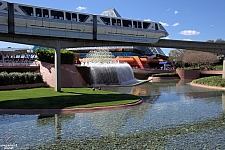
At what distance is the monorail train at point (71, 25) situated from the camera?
20859 millimetres

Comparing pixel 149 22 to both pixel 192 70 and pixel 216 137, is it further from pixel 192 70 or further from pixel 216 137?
pixel 192 70

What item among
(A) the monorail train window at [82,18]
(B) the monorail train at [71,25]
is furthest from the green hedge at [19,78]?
(A) the monorail train window at [82,18]

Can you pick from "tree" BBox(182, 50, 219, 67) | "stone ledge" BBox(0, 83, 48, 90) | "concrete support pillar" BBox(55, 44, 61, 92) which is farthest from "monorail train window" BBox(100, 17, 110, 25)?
"tree" BBox(182, 50, 219, 67)

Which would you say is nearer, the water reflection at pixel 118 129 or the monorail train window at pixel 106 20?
the water reflection at pixel 118 129

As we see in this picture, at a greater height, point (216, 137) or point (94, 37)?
point (94, 37)

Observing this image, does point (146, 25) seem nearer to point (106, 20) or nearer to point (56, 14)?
point (106, 20)

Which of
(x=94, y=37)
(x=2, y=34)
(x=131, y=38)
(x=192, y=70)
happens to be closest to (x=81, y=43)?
(x=94, y=37)

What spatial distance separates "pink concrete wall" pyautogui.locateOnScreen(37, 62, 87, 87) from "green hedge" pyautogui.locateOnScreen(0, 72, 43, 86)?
996 mm

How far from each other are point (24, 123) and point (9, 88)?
16868mm

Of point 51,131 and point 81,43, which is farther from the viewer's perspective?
point 81,43

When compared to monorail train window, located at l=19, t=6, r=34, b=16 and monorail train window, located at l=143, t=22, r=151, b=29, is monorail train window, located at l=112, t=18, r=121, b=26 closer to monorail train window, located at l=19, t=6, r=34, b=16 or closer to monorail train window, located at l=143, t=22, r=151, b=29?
monorail train window, located at l=143, t=22, r=151, b=29

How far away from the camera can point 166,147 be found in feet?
31.9

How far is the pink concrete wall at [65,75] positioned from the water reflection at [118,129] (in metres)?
16.5

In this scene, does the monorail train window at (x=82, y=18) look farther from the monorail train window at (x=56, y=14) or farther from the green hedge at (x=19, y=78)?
the green hedge at (x=19, y=78)
